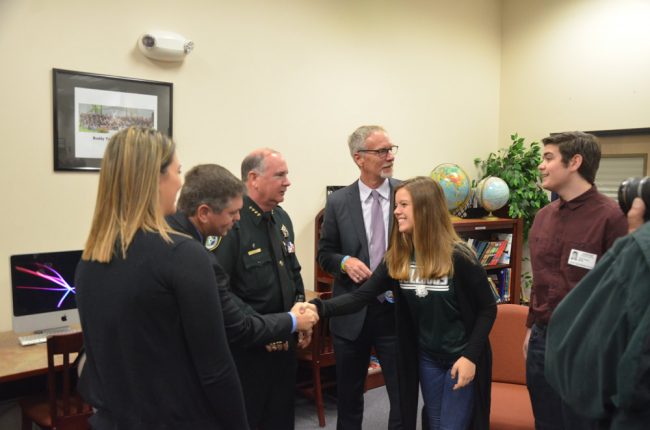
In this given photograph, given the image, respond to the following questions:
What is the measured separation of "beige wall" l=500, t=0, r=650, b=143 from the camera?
4.54 metres

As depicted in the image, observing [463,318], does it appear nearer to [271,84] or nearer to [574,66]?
[271,84]

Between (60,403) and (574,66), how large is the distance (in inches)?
192

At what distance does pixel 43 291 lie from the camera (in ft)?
9.43

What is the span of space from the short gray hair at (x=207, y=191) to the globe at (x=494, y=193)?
337 cm

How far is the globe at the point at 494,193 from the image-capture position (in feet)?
15.3

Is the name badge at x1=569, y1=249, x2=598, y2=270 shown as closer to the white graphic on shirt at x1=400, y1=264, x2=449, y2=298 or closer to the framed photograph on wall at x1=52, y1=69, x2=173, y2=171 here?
the white graphic on shirt at x1=400, y1=264, x2=449, y2=298

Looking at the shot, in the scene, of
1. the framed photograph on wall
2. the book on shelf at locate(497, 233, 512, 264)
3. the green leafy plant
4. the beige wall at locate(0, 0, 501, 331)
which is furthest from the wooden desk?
the green leafy plant

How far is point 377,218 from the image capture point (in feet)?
9.18

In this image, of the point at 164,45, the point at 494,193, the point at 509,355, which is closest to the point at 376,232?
the point at 509,355

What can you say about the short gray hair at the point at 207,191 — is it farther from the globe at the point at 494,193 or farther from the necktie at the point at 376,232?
the globe at the point at 494,193

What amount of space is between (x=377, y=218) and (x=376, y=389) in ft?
6.11

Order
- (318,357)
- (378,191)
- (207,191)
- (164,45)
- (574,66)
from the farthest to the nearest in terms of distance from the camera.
Result: (574,66) < (318,357) < (164,45) < (378,191) < (207,191)

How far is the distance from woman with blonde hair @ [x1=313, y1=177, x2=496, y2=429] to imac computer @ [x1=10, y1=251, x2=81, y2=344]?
1.84 m

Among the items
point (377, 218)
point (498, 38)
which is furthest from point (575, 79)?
point (377, 218)
